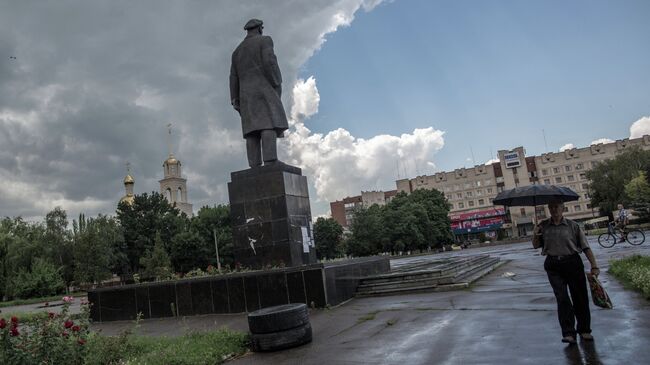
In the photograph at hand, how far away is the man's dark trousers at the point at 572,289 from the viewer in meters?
5.78

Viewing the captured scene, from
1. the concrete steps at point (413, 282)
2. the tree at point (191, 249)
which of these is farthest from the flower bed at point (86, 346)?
the tree at point (191, 249)

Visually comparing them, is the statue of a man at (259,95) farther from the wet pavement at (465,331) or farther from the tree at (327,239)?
the tree at (327,239)

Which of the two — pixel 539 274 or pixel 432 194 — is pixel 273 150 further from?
pixel 432 194

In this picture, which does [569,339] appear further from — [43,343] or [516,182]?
[516,182]

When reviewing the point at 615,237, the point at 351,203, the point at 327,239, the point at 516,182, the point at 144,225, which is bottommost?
the point at 615,237

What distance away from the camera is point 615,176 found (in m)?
61.2

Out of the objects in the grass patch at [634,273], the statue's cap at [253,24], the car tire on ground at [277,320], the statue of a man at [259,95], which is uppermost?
the statue's cap at [253,24]

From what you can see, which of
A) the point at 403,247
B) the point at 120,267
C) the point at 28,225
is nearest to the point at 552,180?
the point at 403,247

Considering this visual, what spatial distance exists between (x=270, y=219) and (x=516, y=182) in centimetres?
9699

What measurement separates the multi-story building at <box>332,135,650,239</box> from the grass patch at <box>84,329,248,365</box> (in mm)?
90037

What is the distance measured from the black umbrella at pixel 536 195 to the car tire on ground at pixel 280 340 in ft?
11.8

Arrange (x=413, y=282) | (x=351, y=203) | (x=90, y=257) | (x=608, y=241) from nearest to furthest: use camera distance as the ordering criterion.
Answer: (x=413, y=282) < (x=608, y=241) < (x=90, y=257) < (x=351, y=203)

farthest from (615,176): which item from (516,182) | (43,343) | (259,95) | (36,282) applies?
(43,343)

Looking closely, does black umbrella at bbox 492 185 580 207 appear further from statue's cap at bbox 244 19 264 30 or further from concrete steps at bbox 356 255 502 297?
statue's cap at bbox 244 19 264 30
